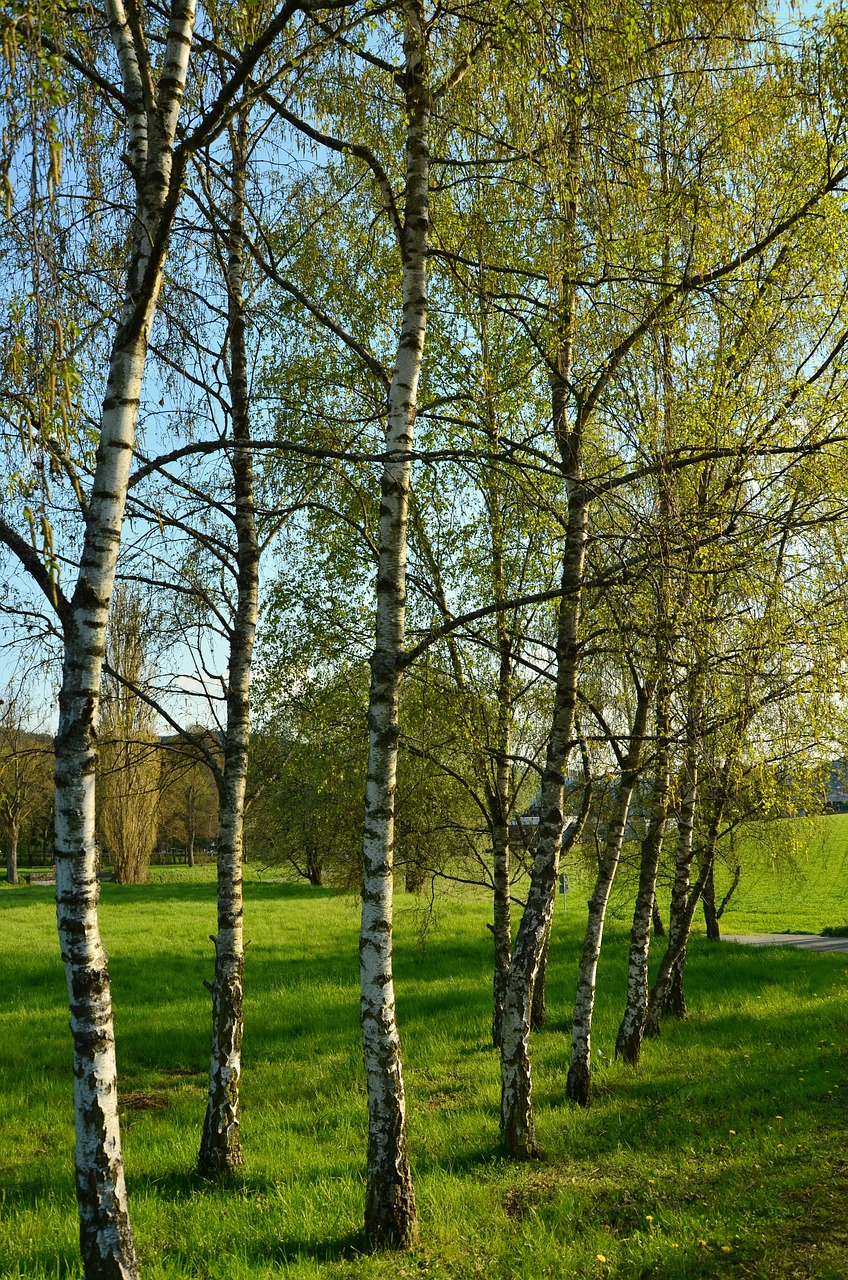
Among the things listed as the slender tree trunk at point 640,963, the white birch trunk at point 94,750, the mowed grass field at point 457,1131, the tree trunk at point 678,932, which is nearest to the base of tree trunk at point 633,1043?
the slender tree trunk at point 640,963

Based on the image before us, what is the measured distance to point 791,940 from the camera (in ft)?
76.7

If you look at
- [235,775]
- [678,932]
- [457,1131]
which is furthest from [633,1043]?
[235,775]

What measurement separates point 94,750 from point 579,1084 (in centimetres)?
710

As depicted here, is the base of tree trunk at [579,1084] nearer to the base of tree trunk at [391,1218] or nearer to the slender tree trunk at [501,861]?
the slender tree trunk at [501,861]

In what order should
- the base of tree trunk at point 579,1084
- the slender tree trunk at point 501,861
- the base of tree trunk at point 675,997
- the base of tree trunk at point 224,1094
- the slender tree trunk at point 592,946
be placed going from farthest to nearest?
the base of tree trunk at point 675,997 → the slender tree trunk at point 501,861 → the slender tree trunk at point 592,946 → the base of tree trunk at point 579,1084 → the base of tree trunk at point 224,1094

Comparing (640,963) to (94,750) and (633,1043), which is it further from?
(94,750)

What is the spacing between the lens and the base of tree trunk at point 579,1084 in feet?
28.4

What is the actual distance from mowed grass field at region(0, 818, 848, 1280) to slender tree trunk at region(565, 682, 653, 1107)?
358 millimetres

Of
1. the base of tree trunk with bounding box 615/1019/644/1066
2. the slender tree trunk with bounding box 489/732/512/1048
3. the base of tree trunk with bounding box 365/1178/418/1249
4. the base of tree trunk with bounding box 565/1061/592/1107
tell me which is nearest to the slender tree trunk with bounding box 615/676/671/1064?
the base of tree trunk with bounding box 615/1019/644/1066

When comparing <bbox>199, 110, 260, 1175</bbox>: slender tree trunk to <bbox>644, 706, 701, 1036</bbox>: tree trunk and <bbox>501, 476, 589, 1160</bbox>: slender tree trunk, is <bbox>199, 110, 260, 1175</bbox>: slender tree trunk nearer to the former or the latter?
<bbox>501, 476, 589, 1160</bbox>: slender tree trunk

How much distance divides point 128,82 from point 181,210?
256 centimetres

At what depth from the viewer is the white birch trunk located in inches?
148

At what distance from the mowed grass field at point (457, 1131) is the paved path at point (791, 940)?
3063 mm

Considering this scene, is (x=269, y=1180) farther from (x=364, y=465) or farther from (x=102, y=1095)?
(x=364, y=465)
